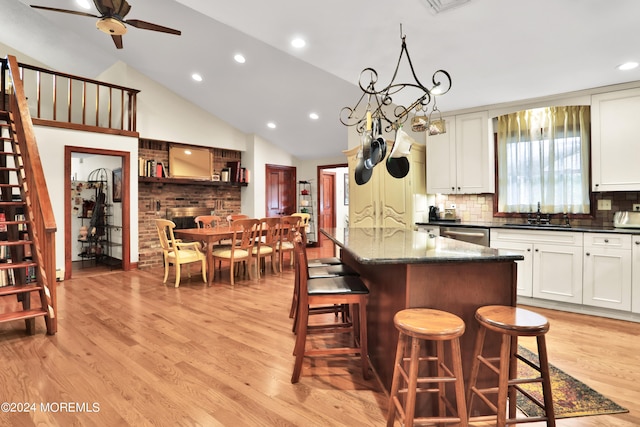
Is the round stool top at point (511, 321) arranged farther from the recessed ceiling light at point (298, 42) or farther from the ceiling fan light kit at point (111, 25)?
the ceiling fan light kit at point (111, 25)

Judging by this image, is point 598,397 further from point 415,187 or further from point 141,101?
point 141,101

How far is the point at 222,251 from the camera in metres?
4.92

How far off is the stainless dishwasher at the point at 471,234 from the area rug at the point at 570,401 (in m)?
1.86

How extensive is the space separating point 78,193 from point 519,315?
776 centimetres

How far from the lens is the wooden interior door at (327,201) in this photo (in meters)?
8.55

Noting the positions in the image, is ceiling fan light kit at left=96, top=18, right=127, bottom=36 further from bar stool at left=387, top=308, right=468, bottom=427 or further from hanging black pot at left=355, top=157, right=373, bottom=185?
bar stool at left=387, top=308, right=468, bottom=427

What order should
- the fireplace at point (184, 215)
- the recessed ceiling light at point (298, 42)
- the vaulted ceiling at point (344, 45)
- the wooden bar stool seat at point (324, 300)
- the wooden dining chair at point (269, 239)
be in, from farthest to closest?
the fireplace at point (184, 215), the wooden dining chair at point (269, 239), the recessed ceiling light at point (298, 42), the vaulted ceiling at point (344, 45), the wooden bar stool seat at point (324, 300)

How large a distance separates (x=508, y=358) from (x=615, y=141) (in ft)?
10.8

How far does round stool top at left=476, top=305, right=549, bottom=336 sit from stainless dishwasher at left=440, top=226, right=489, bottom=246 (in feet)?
8.04

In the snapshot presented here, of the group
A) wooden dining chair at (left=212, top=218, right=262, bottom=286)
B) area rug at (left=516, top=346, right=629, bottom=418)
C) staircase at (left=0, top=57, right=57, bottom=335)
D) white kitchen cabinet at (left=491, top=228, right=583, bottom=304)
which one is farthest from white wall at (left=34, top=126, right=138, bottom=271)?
white kitchen cabinet at (left=491, top=228, right=583, bottom=304)

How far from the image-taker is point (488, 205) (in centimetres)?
446

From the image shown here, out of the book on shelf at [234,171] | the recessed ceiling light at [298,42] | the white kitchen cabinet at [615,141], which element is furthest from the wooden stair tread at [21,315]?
the white kitchen cabinet at [615,141]

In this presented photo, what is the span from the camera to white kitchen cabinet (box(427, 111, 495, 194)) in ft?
13.9


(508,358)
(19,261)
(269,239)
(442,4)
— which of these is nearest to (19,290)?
(19,261)
